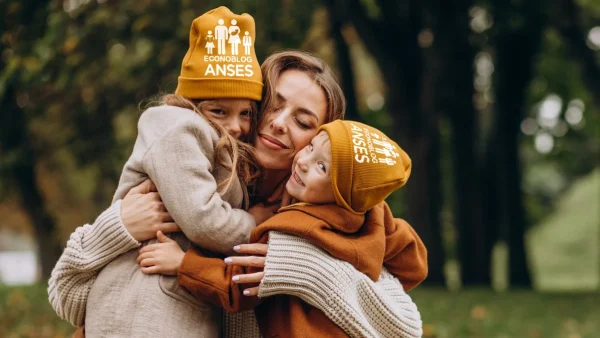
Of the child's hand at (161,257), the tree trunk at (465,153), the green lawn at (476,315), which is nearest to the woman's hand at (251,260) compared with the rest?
the child's hand at (161,257)

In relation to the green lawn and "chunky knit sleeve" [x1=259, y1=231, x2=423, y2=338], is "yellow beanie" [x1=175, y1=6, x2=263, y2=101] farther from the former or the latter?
the green lawn

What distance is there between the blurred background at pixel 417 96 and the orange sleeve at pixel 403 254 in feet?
8.80

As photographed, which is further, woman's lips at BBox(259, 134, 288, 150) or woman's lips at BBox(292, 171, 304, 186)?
woman's lips at BBox(259, 134, 288, 150)

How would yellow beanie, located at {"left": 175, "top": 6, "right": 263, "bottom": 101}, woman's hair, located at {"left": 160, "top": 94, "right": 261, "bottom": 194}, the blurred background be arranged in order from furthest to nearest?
1. the blurred background
2. yellow beanie, located at {"left": 175, "top": 6, "right": 263, "bottom": 101}
3. woman's hair, located at {"left": 160, "top": 94, "right": 261, "bottom": 194}

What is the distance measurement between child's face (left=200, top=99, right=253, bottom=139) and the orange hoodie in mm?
423

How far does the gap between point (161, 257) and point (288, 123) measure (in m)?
0.76

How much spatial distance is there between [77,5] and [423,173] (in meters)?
5.94

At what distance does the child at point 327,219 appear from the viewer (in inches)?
115

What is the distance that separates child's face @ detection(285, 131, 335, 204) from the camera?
9.80 feet

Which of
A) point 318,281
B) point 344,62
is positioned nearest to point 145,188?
point 318,281

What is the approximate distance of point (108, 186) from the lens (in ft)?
70.0

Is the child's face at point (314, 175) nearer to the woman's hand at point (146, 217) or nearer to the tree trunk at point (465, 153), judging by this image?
the woman's hand at point (146, 217)

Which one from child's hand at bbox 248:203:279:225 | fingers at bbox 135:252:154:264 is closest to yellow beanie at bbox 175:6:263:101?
child's hand at bbox 248:203:279:225

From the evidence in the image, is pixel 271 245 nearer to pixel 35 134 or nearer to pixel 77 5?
pixel 77 5
